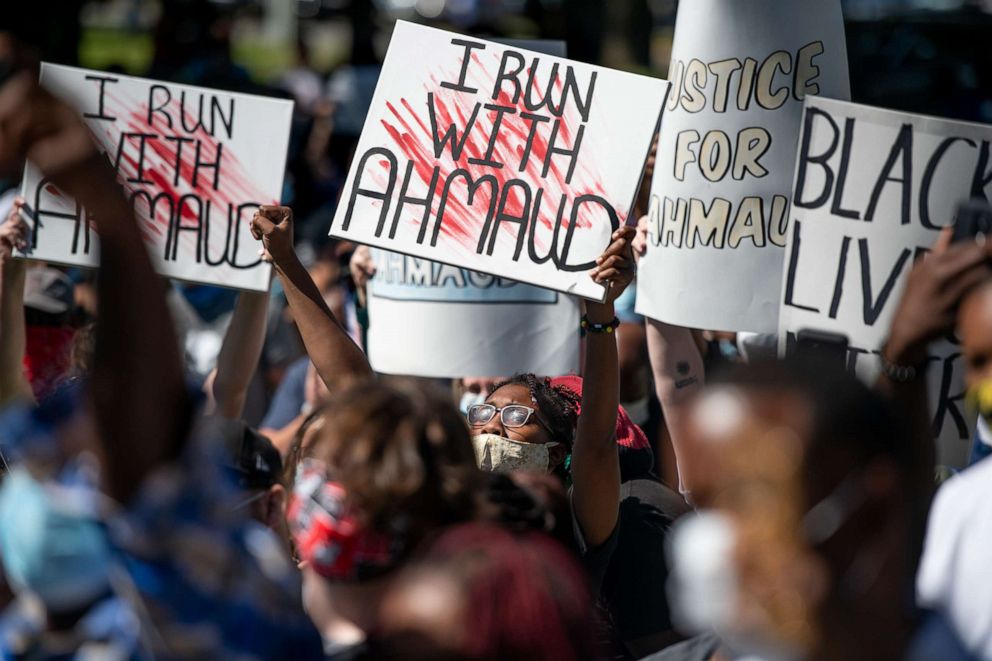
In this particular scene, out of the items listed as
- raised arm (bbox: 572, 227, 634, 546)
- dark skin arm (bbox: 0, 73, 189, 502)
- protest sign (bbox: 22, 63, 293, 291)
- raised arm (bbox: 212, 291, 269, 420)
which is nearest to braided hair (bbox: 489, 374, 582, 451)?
raised arm (bbox: 572, 227, 634, 546)

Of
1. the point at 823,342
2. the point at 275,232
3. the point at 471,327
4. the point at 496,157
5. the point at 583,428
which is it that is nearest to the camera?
the point at 823,342

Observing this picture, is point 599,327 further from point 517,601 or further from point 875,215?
point 517,601

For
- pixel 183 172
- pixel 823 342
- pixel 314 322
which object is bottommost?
pixel 314 322

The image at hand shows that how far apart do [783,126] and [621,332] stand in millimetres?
1254

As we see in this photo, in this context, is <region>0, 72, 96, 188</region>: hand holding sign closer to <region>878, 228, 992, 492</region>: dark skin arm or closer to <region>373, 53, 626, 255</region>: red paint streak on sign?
<region>878, 228, 992, 492</region>: dark skin arm

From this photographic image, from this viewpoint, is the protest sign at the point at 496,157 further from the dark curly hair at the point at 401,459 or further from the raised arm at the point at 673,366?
the dark curly hair at the point at 401,459

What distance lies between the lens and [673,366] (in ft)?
12.2

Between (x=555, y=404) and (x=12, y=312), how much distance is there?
1.61 meters

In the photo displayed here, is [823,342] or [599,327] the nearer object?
[823,342]

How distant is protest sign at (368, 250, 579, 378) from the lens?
13.1 feet

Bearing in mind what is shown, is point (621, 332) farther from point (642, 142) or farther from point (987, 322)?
point (987, 322)

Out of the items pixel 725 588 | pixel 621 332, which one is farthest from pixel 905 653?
pixel 621 332

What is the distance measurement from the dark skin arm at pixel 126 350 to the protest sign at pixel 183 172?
220 cm

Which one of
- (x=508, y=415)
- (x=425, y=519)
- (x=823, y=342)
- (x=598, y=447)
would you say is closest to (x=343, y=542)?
(x=425, y=519)
